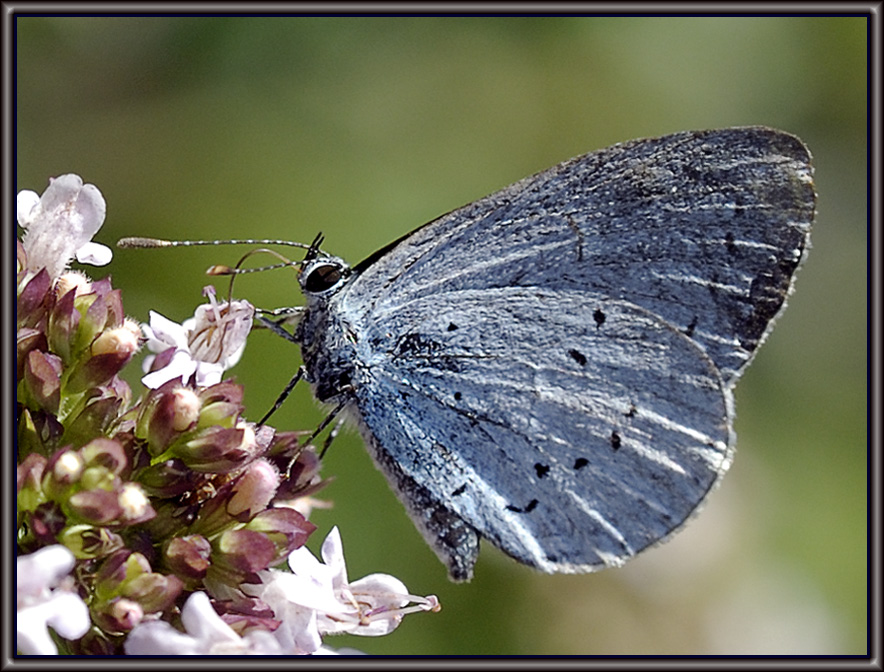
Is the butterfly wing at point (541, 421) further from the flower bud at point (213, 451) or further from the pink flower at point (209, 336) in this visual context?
the flower bud at point (213, 451)

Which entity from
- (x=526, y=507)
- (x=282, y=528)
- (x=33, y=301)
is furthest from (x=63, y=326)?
(x=526, y=507)

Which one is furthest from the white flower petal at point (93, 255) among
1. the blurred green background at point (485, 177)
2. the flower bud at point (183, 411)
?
the blurred green background at point (485, 177)

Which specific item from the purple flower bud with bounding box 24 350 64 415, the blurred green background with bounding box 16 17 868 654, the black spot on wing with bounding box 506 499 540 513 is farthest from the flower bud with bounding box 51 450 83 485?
the blurred green background with bounding box 16 17 868 654

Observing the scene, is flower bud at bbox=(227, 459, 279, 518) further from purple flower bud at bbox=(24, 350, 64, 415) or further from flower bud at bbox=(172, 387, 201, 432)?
purple flower bud at bbox=(24, 350, 64, 415)

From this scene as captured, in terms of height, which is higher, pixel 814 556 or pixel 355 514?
pixel 355 514

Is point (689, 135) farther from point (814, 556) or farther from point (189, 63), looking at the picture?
point (814, 556)

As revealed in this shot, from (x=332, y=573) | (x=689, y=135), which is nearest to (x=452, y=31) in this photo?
(x=689, y=135)
